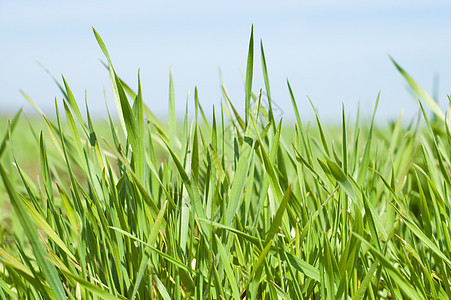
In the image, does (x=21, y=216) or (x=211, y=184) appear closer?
(x=21, y=216)

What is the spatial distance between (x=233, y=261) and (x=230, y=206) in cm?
15

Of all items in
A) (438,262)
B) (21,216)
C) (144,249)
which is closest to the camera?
(21,216)

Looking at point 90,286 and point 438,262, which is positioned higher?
point 90,286

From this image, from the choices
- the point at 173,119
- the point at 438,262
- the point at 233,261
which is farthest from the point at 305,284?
the point at 173,119

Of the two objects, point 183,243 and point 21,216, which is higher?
point 21,216

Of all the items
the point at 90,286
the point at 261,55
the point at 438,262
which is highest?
the point at 261,55

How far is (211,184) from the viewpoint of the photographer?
2.21 feet

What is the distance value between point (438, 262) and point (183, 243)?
400 mm

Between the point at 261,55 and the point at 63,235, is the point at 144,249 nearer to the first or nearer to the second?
the point at 63,235

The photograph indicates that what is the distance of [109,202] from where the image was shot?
609mm

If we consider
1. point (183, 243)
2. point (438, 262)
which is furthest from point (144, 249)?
point (438, 262)

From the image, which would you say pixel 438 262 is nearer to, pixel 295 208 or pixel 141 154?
pixel 295 208

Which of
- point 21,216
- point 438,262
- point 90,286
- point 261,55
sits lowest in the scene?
point 438,262

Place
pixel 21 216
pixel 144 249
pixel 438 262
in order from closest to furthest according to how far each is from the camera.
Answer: pixel 21 216
pixel 144 249
pixel 438 262
